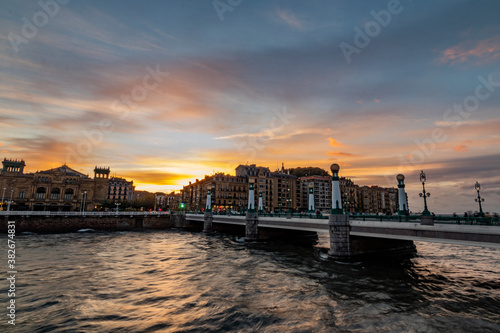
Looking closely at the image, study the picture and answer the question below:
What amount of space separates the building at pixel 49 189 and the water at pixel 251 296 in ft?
277

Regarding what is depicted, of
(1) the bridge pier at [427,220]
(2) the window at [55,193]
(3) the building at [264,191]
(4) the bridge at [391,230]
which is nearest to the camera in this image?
(4) the bridge at [391,230]

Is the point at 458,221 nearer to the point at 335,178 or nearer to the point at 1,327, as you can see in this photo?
→ the point at 335,178

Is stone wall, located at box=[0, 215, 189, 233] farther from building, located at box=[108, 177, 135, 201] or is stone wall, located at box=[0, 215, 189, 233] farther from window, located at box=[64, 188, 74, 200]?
building, located at box=[108, 177, 135, 201]

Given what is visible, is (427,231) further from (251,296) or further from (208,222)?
(208,222)

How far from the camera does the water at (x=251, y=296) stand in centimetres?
1297

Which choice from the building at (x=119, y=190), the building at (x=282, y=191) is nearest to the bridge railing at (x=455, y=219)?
the building at (x=282, y=191)

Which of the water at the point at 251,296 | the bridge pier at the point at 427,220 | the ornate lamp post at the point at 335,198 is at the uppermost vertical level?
the ornate lamp post at the point at 335,198

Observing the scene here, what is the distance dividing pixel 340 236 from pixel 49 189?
111 m

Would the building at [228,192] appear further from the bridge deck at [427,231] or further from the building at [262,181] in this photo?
the bridge deck at [427,231]

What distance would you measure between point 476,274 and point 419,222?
8.53 metres

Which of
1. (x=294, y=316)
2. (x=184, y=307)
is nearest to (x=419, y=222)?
(x=294, y=316)

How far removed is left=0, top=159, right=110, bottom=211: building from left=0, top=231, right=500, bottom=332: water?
84.3 m

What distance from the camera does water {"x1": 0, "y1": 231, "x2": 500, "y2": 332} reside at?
13.0 meters

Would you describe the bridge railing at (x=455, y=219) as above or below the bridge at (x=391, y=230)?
above
